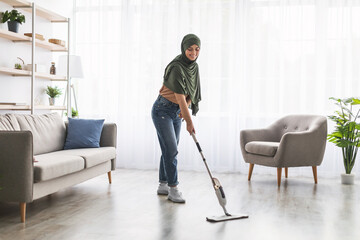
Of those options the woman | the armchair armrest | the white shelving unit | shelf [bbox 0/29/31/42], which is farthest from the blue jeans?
shelf [bbox 0/29/31/42]

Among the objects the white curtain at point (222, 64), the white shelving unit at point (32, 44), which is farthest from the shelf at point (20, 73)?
the white curtain at point (222, 64)

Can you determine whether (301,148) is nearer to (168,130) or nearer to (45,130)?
(168,130)

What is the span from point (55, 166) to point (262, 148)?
225 cm

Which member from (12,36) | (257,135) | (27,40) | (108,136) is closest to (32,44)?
(27,40)

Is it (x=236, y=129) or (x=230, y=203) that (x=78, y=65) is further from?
(x=230, y=203)

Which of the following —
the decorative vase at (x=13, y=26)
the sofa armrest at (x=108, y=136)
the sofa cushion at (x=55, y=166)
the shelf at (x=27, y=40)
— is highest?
the decorative vase at (x=13, y=26)

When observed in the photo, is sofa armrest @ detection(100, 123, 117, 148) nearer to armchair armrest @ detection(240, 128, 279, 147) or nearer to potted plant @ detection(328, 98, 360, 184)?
armchair armrest @ detection(240, 128, 279, 147)

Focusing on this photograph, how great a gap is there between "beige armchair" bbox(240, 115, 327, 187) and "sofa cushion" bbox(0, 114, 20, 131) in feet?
7.95

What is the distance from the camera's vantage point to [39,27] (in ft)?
17.6

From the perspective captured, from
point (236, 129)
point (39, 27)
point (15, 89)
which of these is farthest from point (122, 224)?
point (39, 27)

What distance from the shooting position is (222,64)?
224 inches

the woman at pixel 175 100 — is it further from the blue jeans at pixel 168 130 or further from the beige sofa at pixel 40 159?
the beige sofa at pixel 40 159

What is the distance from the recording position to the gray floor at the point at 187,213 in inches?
106

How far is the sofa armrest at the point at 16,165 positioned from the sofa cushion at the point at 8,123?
1.88 ft
